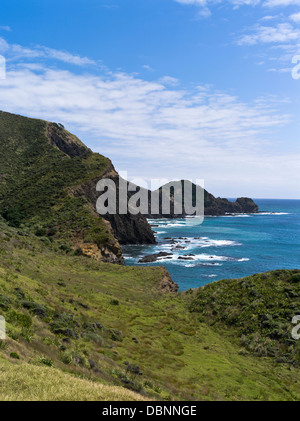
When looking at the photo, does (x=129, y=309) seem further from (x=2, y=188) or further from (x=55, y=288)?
(x=2, y=188)

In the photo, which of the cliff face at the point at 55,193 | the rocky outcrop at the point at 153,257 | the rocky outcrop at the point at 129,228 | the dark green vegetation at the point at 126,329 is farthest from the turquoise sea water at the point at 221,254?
the dark green vegetation at the point at 126,329

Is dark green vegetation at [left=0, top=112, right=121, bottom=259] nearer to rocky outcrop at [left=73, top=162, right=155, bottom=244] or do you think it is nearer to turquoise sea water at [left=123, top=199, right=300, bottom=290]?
rocky outcrop at [left=73, top=162, right=155, bottom=244]

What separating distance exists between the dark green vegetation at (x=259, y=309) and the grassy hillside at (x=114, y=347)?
2.07 ft

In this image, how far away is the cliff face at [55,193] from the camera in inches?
2183

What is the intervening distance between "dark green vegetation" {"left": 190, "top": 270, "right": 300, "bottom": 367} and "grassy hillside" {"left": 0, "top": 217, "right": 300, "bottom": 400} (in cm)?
63

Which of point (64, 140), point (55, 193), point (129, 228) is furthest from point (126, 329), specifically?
point (64, 140)

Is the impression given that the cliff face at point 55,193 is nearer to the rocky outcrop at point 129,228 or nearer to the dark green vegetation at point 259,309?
the rocky outcrop at point 129,228

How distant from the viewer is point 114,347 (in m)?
19.0

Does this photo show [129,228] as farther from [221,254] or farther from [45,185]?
[45,185]

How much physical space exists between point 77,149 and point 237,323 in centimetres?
12207

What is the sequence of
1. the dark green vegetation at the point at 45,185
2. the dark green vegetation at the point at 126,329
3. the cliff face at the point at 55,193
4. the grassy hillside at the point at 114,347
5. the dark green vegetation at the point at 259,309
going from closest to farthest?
the grassy hillside at the point at 114,347 → the dark green vegetation at the point at 126,329 → the dark green vegetation at the point at 259,309 → the cliff face at the point at 55,193 → the dark green vegetation at the point at 45,185

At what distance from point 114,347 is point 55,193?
5690 cm

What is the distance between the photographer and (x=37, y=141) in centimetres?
10488
